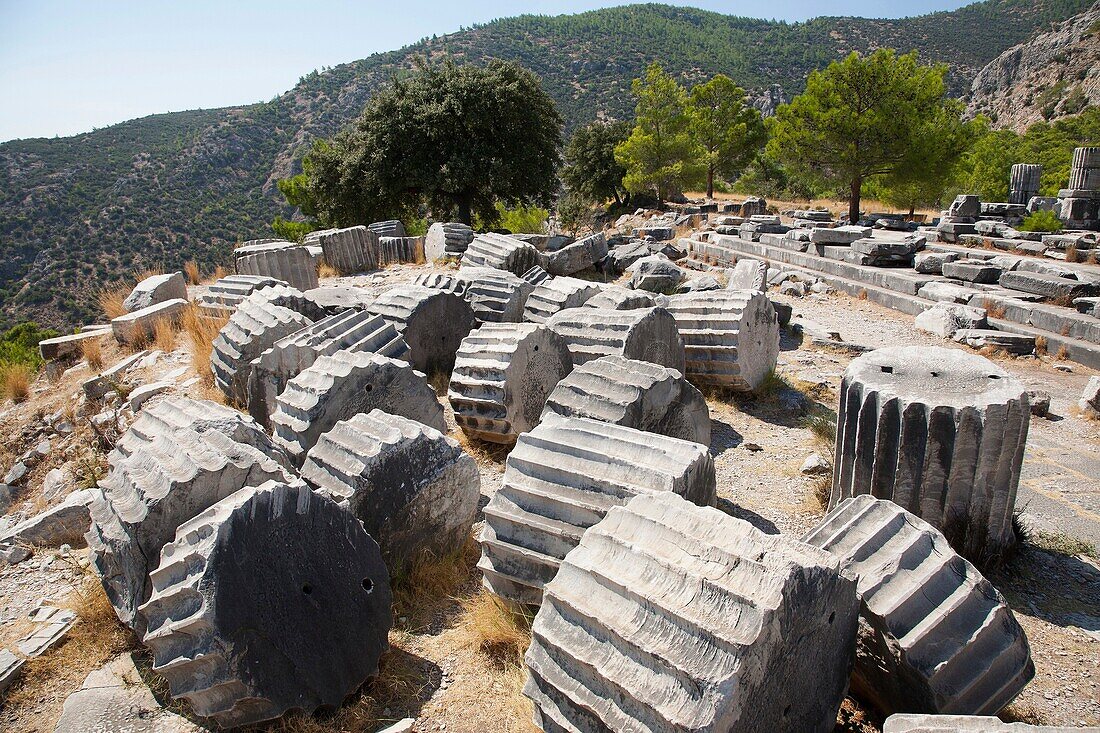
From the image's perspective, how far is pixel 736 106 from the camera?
2811cm

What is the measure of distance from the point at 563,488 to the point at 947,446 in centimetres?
203

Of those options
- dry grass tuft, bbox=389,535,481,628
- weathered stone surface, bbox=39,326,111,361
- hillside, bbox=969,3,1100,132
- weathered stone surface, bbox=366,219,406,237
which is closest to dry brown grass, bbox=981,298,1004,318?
dry grass tuft, bbox=389,535,481,628

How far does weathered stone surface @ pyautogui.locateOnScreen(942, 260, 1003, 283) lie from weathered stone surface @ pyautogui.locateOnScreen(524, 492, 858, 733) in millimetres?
10389

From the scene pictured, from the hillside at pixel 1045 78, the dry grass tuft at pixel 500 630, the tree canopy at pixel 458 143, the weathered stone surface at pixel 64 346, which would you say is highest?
the hillside at pixel 1045 78

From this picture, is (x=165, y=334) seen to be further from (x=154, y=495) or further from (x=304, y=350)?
(x=154, y=495)

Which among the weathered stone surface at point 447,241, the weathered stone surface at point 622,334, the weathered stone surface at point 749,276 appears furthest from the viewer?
the weathered stone surface at point 447,241

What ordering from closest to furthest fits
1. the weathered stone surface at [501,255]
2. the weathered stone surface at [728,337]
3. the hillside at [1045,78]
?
1. the weathered stone surface at [728,337]
2. the weathered stone surface at [501,255]
3. the hillside at [1045,78]

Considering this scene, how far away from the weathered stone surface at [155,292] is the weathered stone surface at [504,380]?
6.89 m

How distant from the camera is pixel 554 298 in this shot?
22.5ft

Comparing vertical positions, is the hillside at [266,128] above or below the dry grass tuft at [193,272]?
above

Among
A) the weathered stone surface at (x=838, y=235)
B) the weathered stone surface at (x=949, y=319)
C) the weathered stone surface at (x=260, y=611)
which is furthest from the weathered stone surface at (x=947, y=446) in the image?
the weathered stone surface at (x=838, y=235)

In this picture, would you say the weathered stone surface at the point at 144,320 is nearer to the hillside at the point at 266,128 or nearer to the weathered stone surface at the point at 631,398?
the weathered stone surface at the point at 631,398

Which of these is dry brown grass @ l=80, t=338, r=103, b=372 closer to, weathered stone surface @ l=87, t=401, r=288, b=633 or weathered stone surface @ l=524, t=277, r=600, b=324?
weathered stone surface @ l=524, t=277, r=600, b=324

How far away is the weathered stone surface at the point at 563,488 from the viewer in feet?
9.93
